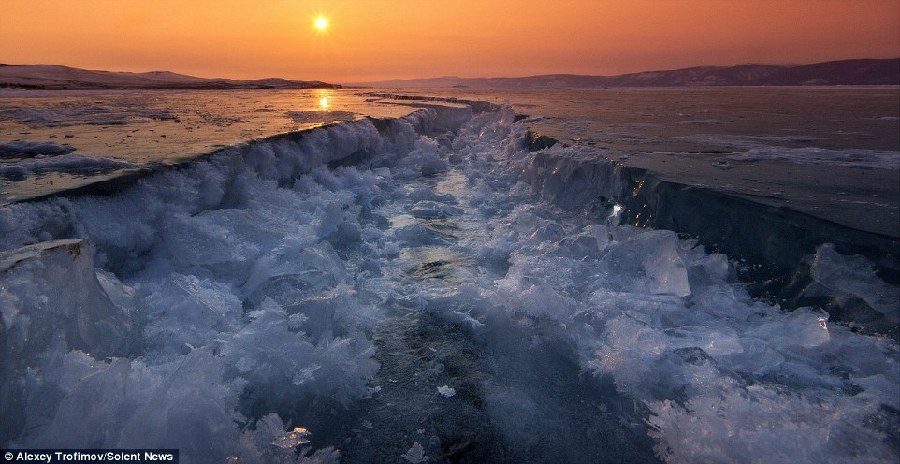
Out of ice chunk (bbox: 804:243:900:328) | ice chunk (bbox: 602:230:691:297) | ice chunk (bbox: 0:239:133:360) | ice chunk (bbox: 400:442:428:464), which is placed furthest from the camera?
ice chunk (bbox: 602:230:691:297)

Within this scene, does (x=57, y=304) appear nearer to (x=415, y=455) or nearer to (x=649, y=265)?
(x=415, y=455)

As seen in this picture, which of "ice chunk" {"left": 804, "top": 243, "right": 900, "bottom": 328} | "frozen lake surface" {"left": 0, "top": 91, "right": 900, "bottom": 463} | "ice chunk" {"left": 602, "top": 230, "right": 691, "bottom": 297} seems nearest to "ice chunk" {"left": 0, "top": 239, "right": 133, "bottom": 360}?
"frozen lake surface" {"left": 0, "top": 91, "right": 900, "bottom": 463}

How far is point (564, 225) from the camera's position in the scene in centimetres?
681

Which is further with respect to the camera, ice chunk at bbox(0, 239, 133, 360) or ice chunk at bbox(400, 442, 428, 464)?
ice chunk at bbox(400, 442, 428, 464)

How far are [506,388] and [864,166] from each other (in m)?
5.57

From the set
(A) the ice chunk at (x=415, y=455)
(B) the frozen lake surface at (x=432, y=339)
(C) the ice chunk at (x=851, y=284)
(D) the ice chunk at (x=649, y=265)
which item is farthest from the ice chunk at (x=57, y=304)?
(C) the ice chunk at (x=851, y=284)

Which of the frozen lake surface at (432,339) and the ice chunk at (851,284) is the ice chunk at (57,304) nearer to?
the frozen lake surface at (432,339)

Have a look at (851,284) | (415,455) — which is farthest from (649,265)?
(415,455)

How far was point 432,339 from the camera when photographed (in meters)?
3.78

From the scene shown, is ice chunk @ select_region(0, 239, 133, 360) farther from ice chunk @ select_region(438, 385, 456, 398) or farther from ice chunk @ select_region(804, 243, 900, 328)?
ice chunk @ select_region(804, 243, 900, 328)

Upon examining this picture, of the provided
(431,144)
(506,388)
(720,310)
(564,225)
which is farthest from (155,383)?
(431,144)

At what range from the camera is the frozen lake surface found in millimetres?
2461

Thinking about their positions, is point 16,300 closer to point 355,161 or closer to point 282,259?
point 282,259

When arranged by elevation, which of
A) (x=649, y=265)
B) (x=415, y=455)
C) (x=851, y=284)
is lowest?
(x=415, y=455)
